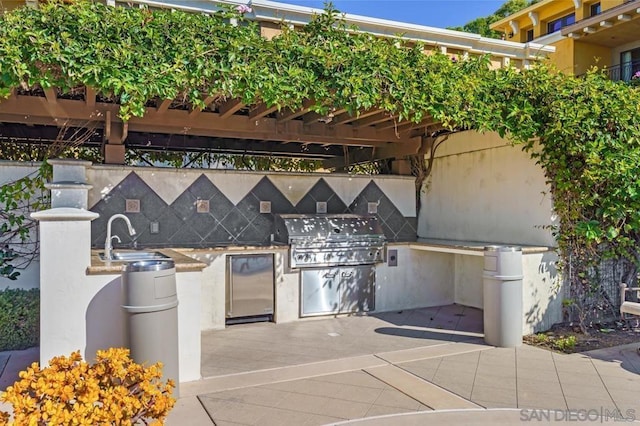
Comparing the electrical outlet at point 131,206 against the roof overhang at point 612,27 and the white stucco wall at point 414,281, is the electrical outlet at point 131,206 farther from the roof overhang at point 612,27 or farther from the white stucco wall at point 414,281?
the roof overhang at point 612,27

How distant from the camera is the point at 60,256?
11.1ft

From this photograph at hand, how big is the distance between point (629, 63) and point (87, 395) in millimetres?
17592

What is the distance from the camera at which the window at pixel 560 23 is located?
1820cm

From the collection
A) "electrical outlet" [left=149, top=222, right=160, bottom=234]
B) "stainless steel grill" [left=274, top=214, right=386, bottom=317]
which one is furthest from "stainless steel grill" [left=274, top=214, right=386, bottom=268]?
"electrical outlet" [left=149, top=222, right=160, bottom=234]

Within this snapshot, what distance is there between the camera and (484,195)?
636 cm

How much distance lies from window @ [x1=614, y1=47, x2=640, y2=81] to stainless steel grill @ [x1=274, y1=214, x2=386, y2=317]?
13.0 meters

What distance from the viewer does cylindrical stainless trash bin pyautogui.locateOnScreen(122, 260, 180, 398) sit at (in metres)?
3.11

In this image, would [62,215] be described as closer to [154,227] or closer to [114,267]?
[114,267]

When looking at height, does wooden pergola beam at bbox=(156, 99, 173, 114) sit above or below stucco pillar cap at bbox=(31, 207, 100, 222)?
above

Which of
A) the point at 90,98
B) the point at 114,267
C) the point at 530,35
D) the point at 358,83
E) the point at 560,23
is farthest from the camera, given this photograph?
the point at 530,35

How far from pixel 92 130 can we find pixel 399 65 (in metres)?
4.06

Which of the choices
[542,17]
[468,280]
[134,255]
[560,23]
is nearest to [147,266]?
[134,255]

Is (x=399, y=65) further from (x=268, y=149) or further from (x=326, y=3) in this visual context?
(x=268, y=149)

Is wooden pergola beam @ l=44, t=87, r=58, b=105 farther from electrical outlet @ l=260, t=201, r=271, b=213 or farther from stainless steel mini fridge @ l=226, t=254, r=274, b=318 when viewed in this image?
electrical outlet @ l=260, t=201, r=271, b=213
